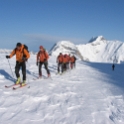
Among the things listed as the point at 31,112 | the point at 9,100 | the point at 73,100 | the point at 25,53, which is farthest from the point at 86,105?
the point at 25,53

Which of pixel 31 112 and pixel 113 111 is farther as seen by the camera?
pixel 113 111

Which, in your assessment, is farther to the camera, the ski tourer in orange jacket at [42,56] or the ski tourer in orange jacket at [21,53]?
the ski tourer in orange jacket at [42,56]

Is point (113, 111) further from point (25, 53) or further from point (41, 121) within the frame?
point (25, 53)

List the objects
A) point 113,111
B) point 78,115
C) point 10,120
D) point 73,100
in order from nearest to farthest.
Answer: point 10,120 < point 78,115 < point 113,111 < point 73,100

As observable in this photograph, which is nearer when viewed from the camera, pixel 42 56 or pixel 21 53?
pixel 21 53

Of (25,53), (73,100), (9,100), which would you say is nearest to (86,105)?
(73,100)

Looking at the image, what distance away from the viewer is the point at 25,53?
9336mm

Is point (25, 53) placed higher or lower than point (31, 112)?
higher

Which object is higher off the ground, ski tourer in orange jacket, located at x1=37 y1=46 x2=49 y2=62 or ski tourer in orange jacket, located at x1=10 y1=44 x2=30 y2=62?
ski tourer in orange jacket, located at x1=10 y1=44 x2=30 y2=62

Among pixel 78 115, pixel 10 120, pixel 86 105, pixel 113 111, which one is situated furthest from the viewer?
pixel 86 105

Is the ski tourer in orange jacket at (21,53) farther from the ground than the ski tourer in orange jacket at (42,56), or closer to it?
farther from the ground

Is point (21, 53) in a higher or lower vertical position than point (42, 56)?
higher

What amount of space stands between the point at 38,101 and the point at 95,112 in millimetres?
2080

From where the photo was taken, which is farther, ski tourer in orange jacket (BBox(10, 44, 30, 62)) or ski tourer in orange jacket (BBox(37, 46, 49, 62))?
ski tourer in orange jacket (BBox(37, 46, 49, 62))
